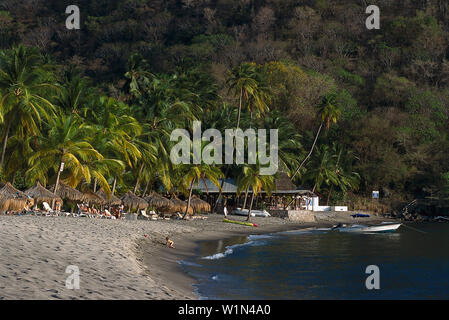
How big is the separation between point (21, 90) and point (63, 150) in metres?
4.44

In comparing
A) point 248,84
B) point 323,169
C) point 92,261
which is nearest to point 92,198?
point 92,261

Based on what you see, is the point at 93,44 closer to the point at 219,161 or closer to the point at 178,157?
the point at 219,161

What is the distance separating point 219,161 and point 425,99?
4089cm

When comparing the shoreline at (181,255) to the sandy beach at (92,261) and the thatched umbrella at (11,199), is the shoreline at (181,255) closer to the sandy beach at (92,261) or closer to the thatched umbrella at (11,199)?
the sandy beach at (92,261)

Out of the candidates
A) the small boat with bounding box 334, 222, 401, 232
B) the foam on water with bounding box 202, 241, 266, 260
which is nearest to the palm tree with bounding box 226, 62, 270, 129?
the small boat with bounding box 334, 222, 401, 232

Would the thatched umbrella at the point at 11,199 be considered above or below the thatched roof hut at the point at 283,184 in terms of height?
below

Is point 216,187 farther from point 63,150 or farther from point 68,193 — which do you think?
point 63,150

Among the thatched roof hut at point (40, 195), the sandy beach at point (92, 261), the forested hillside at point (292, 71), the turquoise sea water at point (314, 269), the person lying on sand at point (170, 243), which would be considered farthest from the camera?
the forested hillside at point (292, 71)

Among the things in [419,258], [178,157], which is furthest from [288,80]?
[419,258]

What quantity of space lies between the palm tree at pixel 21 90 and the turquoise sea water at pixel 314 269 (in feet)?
43.6

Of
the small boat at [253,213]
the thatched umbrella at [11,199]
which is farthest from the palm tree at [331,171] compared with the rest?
the thatched umbrella at [11,199]

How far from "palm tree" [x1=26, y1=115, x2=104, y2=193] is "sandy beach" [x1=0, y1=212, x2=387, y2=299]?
4.56m

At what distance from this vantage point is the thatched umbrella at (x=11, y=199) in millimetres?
30375

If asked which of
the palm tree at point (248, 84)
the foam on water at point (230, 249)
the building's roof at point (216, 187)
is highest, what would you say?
the palm tree at point (248, 84)
